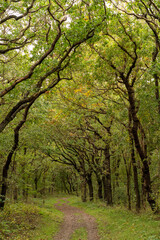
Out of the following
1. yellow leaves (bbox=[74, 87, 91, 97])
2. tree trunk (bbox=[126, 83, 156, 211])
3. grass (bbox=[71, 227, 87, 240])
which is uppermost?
yellow leaves (bbox=[74, 87, 91, 97])

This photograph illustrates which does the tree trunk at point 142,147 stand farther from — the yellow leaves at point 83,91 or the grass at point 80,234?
the grass at point 80,234

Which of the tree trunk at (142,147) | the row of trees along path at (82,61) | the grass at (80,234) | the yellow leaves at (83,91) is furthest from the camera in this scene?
the yellow leaves at (83,91)

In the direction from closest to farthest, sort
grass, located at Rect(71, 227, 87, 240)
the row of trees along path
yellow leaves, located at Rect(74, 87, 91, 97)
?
1. the row of trees along path
2. grass, located at Rect(71, 227, 87, 240)
3. yellow leaves, located at Rect(74, 87, 91, 97)

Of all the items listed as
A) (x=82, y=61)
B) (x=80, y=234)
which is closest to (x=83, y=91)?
(x=82, y=61)

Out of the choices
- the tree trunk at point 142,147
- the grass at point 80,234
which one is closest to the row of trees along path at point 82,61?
the tree trunk at point 142,147

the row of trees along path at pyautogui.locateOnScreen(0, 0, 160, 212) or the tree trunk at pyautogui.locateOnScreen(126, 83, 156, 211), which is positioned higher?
the row of trees along path at pyautogui.locateOnScreen(0, 0, 160, 212)

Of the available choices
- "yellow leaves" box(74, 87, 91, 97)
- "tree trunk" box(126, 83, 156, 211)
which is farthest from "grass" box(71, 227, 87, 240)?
"yellow leaves" box(74, 87, 91, 97)

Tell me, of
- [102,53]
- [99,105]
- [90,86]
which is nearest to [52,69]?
[102,53]

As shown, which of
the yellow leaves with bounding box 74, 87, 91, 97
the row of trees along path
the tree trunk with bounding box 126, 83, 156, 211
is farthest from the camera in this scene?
the yellow leaves with bounding box 74, 87, 91, 97

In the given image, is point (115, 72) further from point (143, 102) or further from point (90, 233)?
point (90, 233)

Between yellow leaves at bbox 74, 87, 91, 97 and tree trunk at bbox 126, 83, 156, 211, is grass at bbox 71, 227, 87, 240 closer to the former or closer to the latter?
tree trunk at bbox 126, 83, 156, 211

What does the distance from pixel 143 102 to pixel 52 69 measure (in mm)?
5795

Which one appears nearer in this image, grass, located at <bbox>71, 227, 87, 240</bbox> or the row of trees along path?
the row of trees along path

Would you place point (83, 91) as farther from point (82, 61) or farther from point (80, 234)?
point (80, 234)
